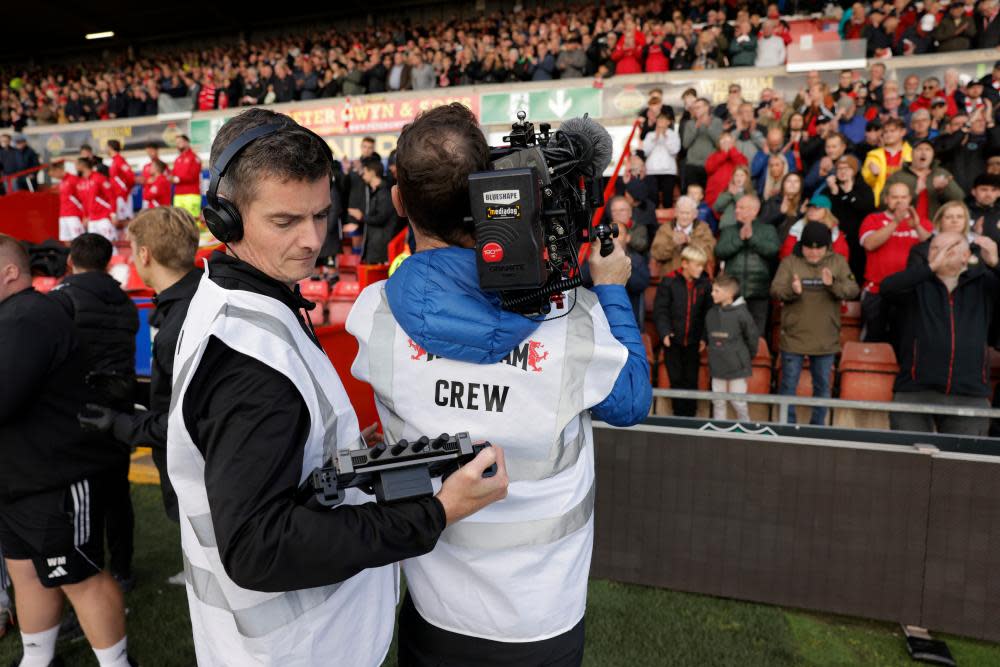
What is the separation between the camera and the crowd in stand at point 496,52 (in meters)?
10.5

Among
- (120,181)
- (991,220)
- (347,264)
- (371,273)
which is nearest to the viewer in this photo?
(991,220)

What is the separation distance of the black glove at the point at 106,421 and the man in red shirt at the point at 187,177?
422 inches

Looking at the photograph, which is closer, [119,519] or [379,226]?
[119,519]

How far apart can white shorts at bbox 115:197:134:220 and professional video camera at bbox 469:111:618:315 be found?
13743 mm

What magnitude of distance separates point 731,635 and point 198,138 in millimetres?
15771

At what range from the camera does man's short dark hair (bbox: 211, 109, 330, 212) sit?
1.12m

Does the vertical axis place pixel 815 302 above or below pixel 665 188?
below

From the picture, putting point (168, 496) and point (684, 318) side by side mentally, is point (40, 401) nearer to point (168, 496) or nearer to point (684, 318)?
point (168, 496)

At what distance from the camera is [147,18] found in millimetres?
20500

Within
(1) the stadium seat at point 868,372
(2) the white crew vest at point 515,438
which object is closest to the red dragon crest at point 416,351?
(2) the white crew vest at point 515,438

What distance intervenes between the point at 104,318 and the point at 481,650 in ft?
10.5

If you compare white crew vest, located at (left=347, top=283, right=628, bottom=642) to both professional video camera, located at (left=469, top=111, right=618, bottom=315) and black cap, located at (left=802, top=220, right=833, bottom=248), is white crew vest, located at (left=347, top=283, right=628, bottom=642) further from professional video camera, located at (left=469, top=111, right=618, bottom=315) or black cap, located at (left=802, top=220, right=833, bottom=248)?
black cap, located at (left=802, top=220, right=833, bottom=248)

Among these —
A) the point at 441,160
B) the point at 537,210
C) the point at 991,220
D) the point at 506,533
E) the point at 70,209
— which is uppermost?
the point at 70,209

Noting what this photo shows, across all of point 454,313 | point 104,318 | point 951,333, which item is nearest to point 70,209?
point 104,318
